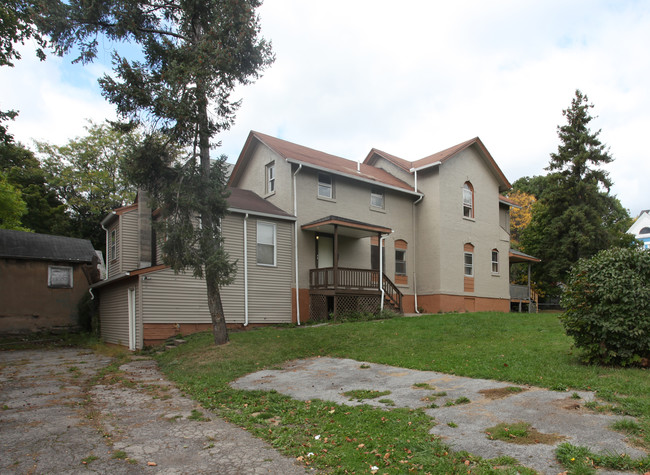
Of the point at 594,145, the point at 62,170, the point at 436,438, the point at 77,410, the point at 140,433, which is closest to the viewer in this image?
the point at 436,438

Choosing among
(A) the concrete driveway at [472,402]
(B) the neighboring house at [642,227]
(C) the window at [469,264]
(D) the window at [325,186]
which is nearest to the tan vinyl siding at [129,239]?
(D) the window at [325,186]

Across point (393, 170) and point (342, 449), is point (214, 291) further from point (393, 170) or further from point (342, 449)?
point (393, 170)

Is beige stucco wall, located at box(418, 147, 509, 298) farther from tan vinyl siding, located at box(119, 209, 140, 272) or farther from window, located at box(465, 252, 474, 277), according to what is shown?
tan vinyl siding, located at box(119, 209, 140, 272)

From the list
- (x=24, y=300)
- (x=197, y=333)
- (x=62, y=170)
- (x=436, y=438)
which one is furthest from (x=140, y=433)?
(x=62, y=170)

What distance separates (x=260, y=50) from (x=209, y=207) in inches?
176

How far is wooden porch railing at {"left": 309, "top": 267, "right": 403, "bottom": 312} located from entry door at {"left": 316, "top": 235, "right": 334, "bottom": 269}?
2.86ft

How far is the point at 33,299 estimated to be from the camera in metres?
19.8

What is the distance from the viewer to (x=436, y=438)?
5.03 metres

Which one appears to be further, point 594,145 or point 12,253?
point 594,145

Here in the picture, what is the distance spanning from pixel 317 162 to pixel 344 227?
326 centimetres

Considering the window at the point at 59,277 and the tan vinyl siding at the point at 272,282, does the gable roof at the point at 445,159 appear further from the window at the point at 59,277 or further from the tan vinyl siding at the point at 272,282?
the window at the point at 59,277

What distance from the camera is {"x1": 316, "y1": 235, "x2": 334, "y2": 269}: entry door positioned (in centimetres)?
1927

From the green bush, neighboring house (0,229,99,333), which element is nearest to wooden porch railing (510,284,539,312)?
the green bush

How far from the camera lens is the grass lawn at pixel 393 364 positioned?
183 inches
